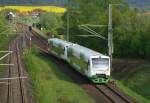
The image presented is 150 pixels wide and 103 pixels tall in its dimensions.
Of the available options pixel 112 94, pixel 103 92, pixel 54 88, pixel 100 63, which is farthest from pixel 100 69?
pixel 112 94

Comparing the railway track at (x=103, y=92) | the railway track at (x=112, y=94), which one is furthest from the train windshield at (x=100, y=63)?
the railway track at (x=112, y=94)

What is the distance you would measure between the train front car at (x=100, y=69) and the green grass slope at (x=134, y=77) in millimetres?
1717

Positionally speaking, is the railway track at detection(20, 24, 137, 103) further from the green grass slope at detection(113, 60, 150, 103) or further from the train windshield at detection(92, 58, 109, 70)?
the train windshield at detection(92, 58, 109, 70)

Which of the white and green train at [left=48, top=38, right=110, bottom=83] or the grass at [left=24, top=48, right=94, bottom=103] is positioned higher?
→ the white and green train at [left=48, top=38, right=110, bottom=83]

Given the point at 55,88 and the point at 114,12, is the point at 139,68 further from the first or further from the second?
the point at 114,12

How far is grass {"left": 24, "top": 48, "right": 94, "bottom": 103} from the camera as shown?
39.1m

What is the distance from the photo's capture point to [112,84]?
159 feet

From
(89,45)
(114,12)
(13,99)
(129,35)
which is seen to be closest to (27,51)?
(89,45)

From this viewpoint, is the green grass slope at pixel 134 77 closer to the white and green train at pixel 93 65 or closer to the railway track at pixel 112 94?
the railway track at pixel 112 94

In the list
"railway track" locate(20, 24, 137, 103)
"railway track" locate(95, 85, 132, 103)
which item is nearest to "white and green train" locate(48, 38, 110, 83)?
"railway track" locate(20, 24, 137, 103)

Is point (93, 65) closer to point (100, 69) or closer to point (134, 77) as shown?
point (100, 69)

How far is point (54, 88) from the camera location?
45.8m

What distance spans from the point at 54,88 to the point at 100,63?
573 cm

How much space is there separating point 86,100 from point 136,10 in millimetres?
44322
